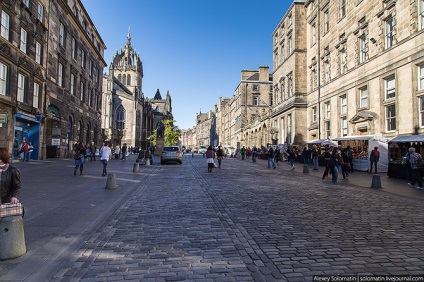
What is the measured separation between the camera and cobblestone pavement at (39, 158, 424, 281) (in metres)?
3.76

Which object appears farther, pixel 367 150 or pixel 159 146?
pixel 159 146

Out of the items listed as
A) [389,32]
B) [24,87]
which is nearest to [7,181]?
[24,87]

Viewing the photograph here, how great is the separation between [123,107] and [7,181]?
235 feet

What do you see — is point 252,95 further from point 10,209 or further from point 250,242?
point 10,209

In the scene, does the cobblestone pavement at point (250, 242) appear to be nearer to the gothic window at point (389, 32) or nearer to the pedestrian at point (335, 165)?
the pedestrian at point (335, 165)

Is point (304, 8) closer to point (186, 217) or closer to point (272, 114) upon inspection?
point (272, 114)

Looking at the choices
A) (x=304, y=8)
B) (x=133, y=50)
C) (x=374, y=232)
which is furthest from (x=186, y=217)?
(x=133, y=50)

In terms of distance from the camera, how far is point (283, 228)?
5824mm

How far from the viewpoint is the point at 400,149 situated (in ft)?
59.5

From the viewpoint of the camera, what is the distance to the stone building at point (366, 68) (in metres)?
18.2

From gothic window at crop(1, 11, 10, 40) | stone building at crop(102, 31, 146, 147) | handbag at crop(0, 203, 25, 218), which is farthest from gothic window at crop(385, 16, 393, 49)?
stone building at crop(102, 31, 146, 147)

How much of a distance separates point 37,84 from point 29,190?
689 inches

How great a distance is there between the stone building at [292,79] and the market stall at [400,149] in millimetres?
17304

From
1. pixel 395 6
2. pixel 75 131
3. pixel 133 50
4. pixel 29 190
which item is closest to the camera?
pixel 29 190
